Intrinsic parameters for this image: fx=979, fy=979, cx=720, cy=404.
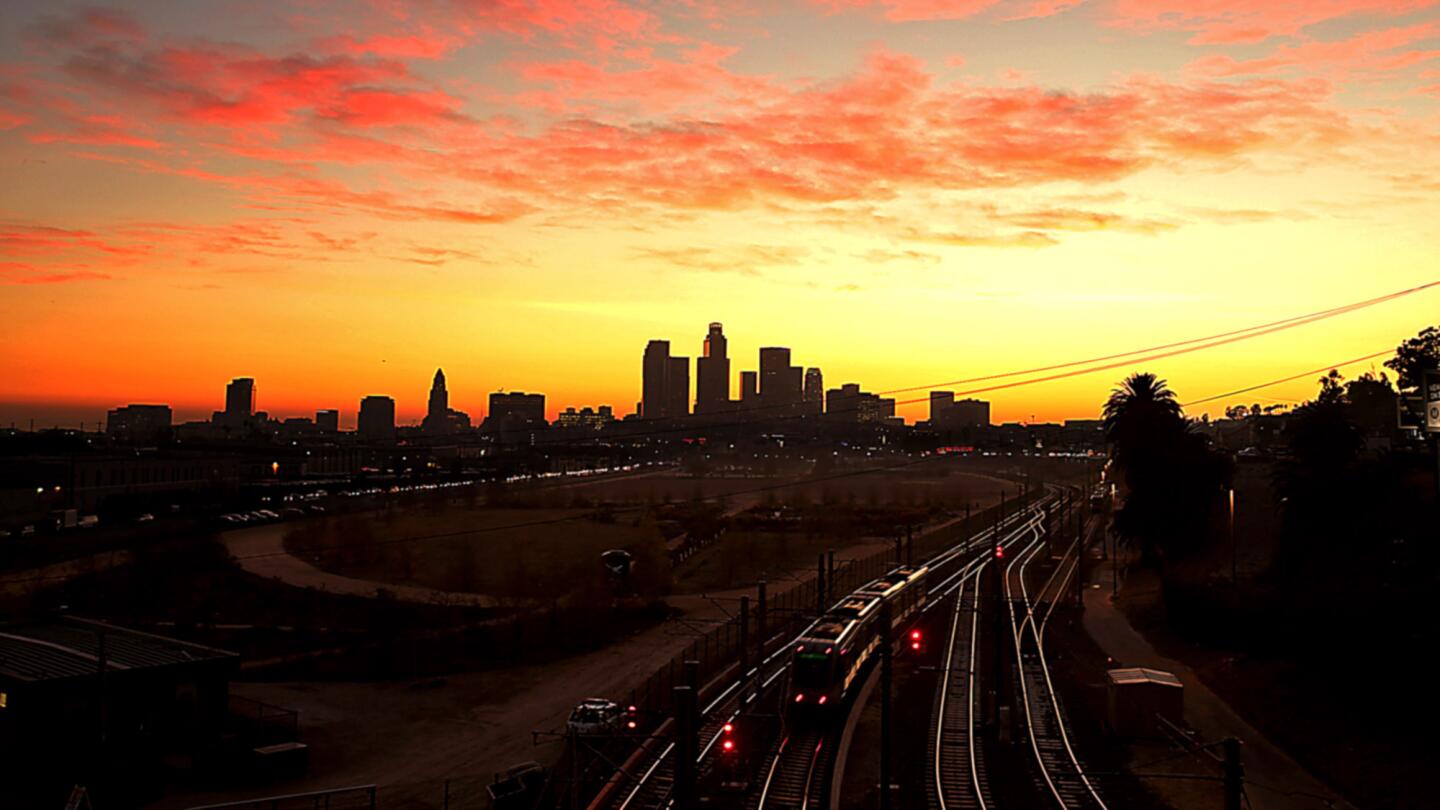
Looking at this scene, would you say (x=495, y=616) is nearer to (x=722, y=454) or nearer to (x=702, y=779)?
(x=702, y=779)

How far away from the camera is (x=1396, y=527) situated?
3041 centimetres

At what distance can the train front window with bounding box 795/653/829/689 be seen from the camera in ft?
80.2

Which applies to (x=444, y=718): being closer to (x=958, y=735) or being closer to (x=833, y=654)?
(x=833, y=654)

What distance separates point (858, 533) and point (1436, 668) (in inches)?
2351

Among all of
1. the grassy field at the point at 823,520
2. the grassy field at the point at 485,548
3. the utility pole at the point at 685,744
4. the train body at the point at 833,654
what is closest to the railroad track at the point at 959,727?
the train body at the point at 833,654

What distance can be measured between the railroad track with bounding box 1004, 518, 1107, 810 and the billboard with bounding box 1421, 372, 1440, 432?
10.7 metres

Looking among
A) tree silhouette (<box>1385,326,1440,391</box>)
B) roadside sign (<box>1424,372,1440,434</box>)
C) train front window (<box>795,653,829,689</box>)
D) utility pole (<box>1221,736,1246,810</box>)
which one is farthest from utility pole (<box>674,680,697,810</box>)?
tree silhouette (<box>1385,326,1440,391</box>)

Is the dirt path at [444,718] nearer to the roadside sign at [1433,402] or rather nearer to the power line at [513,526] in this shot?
the roadside sign at [1433,402]

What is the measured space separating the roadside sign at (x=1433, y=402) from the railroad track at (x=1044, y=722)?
35.1 ft

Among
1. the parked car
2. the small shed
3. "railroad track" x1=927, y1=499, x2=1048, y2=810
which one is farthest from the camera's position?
the parked car

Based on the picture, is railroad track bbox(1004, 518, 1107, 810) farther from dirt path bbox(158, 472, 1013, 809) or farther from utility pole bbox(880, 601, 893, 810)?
dirt path bbox(158, 472, 1013, 809)

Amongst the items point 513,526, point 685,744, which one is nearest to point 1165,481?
point 685,744

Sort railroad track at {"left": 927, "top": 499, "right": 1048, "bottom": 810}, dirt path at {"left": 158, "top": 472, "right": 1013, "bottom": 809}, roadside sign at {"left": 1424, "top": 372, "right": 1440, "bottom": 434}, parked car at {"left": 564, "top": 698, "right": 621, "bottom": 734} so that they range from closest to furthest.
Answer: railroad track at {"left": 927, "top": 499, "right": 1048, "bottom": 810}, roadside sign at {"left": 1424, "top": 372, "right": 1440, "bottom": 434}, dirt path at {"left": 158, "top": 472, "right": 1013, "bottom": 809}, parked car at {"left": 564, "top": 698, "right": 621, "bottom": 734}

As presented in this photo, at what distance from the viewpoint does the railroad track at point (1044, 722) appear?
776 inches
